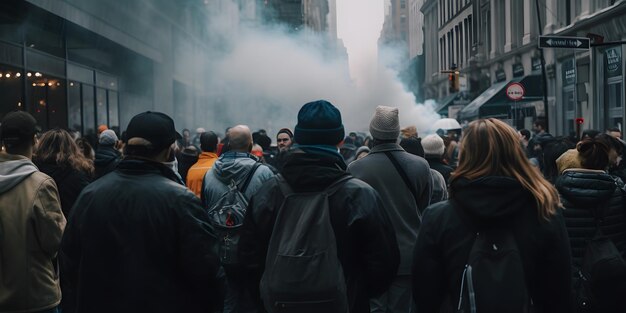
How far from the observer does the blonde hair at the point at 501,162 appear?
9.99 feet

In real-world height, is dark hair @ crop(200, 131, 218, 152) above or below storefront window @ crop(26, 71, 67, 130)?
below

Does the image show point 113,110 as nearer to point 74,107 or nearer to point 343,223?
point 74,107

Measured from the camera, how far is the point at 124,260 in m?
3.30

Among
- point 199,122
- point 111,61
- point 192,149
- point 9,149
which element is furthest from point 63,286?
point 199,122

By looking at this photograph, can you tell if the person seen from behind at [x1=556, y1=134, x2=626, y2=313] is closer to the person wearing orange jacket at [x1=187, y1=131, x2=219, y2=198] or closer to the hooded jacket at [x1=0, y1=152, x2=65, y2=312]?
the hooded jacket at [x1=0, y1=152, x2=65, y2=312]

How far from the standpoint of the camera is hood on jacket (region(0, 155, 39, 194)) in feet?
13.7

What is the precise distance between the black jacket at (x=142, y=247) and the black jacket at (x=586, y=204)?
245 cm

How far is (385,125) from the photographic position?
17.3 feet

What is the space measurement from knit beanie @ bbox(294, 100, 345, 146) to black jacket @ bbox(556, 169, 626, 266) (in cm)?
176

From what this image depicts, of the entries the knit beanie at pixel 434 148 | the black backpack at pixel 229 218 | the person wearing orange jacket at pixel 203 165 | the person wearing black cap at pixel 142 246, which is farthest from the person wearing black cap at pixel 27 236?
the knit beanie at pixel 434 148

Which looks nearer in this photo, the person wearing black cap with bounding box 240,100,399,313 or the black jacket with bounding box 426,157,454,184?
the person wearing black cap with bounding box 240,100,399,313

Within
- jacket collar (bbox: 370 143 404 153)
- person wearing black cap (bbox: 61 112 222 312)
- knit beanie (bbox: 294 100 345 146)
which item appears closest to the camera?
person wearing black cap (bbox: 61 112 222 312)

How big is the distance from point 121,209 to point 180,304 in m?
0.48

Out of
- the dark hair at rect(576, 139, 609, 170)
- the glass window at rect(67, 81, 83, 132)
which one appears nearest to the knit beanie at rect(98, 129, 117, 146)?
the dark hair at rect(576, 139, 609, 170)
